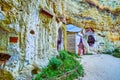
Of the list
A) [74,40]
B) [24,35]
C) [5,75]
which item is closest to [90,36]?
[74,40]

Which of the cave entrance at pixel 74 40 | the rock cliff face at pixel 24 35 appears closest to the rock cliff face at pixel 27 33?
the rock cliff face at pixel 24 35

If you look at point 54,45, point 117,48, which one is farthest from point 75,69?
point 117,48

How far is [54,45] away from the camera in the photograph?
1089cm

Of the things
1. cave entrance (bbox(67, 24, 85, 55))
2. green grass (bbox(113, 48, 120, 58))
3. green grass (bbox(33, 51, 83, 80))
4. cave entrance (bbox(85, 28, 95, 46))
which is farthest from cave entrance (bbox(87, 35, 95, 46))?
green grass (bbox(33, 51, 83, 80))

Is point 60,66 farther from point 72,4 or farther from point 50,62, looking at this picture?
point 72,4

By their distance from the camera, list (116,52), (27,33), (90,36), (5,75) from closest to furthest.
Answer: (5,75)
(27,33)
(90,36)
(116,52)

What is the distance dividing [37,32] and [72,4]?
13434 millimetres

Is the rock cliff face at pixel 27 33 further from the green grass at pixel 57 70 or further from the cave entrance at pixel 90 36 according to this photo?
the cave entrance at pixel 90 36

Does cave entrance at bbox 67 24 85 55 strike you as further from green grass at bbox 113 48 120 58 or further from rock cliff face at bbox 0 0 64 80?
rock cliff face at bbox 0 0 64 80

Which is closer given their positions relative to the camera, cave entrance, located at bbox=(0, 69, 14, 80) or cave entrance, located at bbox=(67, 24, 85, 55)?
cave entrance, located at bbox=(0, 69, 14, 80)

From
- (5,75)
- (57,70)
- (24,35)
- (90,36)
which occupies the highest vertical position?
(90,36)

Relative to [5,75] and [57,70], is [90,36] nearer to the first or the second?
[57,70]

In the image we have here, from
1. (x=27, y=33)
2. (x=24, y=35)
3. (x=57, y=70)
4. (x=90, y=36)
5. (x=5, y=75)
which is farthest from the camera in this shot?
(x=90, y=36)

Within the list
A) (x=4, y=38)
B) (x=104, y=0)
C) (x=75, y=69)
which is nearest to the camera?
(x=4, y=38)
